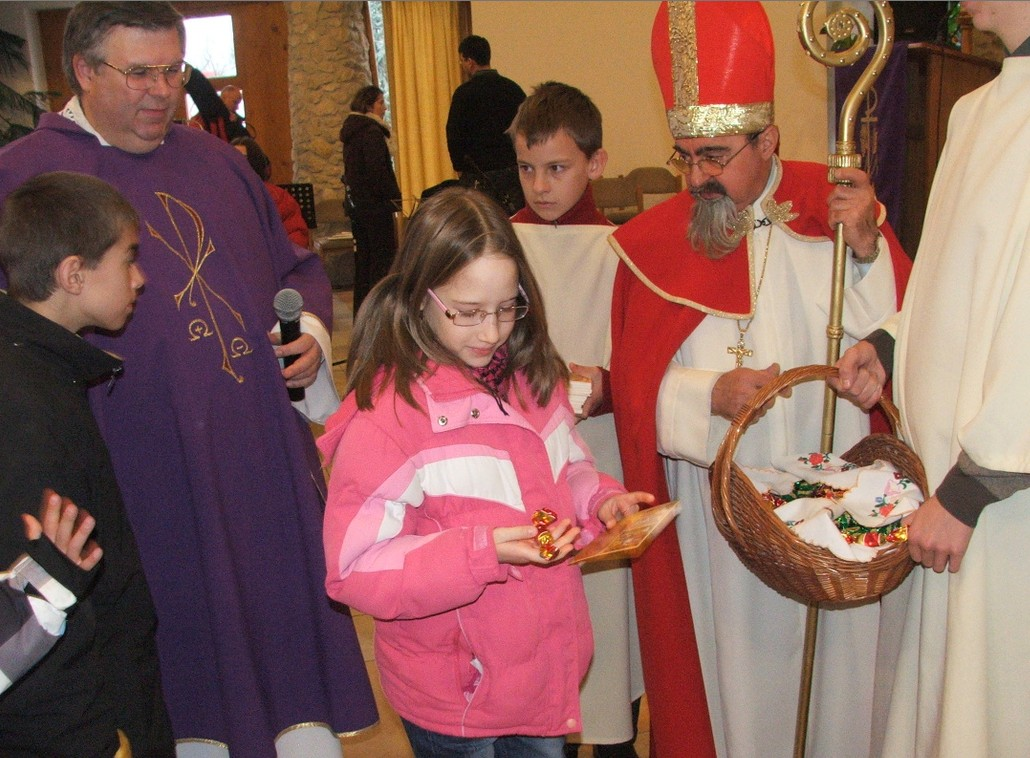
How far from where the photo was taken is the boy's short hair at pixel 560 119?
2.70m

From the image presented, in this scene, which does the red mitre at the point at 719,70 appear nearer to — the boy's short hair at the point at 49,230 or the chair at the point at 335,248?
the boy's short hair at the point at 49,230

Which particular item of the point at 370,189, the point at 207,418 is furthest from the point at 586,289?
the point at 370,189

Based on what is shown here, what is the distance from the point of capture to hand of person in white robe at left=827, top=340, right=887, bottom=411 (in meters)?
2.13

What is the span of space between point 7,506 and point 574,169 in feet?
5.53

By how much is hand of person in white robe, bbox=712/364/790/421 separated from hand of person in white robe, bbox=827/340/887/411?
0.46 feet

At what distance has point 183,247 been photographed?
8.51 feet

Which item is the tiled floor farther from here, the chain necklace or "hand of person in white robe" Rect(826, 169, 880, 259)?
"hand of person in white robe" Rect(826, 169, 880, 259)

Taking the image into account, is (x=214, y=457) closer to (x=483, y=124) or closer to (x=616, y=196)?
(x=483, y=124)

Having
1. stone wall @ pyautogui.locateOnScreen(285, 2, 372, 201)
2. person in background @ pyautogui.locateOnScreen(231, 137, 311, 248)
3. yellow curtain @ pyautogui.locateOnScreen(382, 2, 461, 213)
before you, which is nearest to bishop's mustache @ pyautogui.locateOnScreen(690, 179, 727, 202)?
person in background @ pyautogui.locateOnScreen(231, 137, 311, 248)

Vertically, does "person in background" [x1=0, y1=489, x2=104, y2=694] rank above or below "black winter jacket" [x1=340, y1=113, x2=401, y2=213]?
below

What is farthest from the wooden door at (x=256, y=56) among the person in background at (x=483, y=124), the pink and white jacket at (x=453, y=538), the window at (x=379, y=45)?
the pink and white jacket at (x=453, y=538)

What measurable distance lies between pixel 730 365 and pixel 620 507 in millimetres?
737

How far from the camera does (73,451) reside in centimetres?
199

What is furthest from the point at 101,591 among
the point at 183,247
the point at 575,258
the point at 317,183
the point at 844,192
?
the point at 317,183
